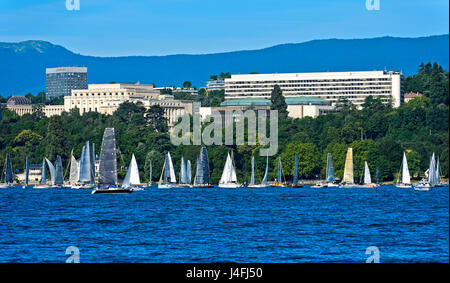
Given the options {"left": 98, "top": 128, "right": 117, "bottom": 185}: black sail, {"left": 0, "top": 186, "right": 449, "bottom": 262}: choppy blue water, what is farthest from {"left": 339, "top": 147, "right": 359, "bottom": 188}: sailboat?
{"left": 0, "top": 186, "right": 449, "bottom": 262}: choppy blue water

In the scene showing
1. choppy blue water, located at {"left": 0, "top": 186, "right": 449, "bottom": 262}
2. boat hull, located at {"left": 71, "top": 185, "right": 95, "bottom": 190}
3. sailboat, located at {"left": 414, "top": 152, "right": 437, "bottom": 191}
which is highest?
sailboat, located at {"left": 414, "top": 152, "right": 437, "bottom": 191}

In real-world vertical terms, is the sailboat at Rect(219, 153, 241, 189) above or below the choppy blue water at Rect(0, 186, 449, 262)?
above

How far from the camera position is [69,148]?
152125mm

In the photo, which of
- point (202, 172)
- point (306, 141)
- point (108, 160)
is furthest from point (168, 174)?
point (108, 160)

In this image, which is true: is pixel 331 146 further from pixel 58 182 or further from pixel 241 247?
pixel 241 247

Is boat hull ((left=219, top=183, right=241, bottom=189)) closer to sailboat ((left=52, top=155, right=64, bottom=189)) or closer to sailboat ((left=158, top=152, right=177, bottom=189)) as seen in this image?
sailboat ((left=158, top=152, right=177, bottom=189))

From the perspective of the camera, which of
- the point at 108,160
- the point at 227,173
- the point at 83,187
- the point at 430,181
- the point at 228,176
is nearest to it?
the point at 108,160

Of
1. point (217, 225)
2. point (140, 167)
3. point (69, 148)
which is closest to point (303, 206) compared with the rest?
point (217, 225)

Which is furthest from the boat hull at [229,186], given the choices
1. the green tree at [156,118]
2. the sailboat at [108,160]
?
the green tree at [156,118]

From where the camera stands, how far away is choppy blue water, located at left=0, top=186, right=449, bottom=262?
34344mm

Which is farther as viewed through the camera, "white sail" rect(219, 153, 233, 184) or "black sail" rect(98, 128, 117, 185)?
"white sail" rect(219, 153, 233, 184)

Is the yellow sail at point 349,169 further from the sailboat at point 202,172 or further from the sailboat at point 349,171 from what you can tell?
the sailboat at point 202,172

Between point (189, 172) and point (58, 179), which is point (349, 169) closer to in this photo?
point (189, 172)

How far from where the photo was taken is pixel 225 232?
1768 inches
